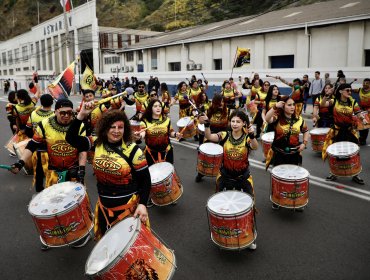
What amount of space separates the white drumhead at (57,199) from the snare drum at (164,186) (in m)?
1.31

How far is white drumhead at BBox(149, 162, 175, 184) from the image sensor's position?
5.22 metres

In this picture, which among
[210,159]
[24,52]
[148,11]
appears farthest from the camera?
[148,11]

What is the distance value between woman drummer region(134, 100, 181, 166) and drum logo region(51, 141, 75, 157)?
1.63 m

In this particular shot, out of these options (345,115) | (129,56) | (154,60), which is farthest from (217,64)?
→ (345,115)

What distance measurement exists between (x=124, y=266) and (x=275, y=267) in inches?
82.5

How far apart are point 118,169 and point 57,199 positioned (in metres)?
1.11

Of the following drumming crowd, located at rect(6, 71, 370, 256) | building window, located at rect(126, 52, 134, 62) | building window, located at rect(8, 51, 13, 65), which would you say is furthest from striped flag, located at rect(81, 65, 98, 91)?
building window, located at rect(8, 51, 13, 65)

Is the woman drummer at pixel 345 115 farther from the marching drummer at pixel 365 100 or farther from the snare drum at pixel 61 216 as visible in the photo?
the snare drum at pixel 61 216

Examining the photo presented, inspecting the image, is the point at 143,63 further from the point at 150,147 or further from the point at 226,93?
the point at 150,147

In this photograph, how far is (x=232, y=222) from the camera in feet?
13.0

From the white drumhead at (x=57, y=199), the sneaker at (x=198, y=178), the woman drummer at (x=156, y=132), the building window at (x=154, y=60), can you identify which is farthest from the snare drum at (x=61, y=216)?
the building window at (x=154, y=60)

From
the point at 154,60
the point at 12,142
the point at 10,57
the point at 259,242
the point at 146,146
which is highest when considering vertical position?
the point at 10,57

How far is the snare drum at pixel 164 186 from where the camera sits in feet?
17.1

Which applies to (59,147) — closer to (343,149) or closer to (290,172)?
(290,172)
